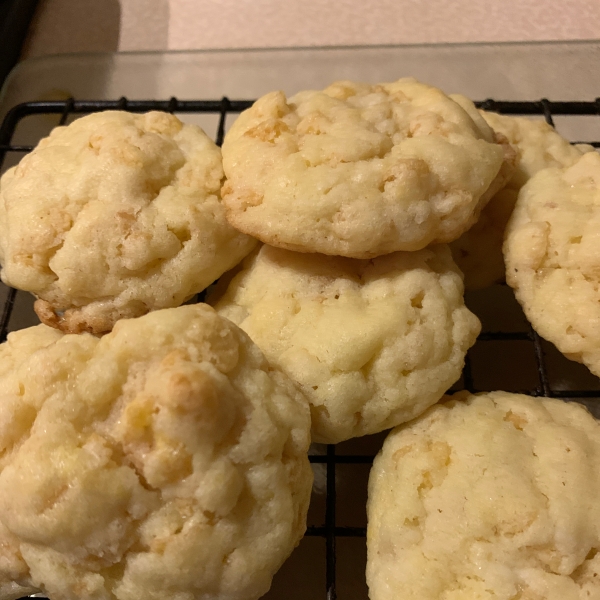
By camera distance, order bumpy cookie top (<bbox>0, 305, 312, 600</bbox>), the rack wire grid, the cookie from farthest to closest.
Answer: the cookie → the rack wire grid → bumpy cookie top (<bbox>0, 305, 312, 600</bbox>)

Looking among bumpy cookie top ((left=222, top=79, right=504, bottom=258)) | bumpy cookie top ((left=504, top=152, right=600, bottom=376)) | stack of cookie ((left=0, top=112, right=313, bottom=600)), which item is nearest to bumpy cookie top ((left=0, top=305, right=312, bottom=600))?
stack of cookie ((left=0, top=112, right=313, bottom=600))

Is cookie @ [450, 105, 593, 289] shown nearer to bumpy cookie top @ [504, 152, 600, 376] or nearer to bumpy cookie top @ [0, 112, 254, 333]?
bumpy cookie top @ [504, 152, 600, 376]

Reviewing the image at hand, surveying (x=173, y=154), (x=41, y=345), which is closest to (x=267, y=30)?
(x=173, y=154)

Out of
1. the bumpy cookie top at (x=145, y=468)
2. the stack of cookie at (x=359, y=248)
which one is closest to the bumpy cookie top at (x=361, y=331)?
the stack of cookie at (x=359, y=248)

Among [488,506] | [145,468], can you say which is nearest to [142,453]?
[145,468]

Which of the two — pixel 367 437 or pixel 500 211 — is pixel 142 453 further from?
pixel 500 211

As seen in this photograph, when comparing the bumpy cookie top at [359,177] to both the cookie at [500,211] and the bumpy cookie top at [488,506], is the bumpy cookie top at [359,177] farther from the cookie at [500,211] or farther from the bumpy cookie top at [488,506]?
the bumpy cookie top at [488,506]
